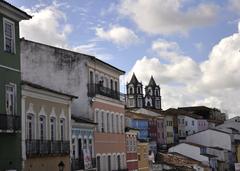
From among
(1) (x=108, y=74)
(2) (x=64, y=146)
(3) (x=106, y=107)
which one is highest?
(1) (x=108, y=74)

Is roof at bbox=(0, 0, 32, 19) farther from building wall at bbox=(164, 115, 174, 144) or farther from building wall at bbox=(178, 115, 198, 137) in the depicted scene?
building wall at bbox=(178, 115, 198, 137)

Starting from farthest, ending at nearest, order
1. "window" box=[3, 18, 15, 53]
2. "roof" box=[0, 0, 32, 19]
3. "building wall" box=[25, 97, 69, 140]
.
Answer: "building wall" box=[25, 97, 69, 140]
"window" box=[3, 18, 15, 53]
"roof" box=[0, 0, 32, 19]

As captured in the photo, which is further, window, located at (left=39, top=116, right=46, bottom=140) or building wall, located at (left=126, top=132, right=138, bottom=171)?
building wall, located at (left=126, top=132, right=138, bottom=171)

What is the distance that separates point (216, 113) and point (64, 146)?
13572 centimetres

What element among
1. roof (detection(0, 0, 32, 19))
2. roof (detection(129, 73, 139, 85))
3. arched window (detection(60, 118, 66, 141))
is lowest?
arched window (detection(60, 118, 66, 141))

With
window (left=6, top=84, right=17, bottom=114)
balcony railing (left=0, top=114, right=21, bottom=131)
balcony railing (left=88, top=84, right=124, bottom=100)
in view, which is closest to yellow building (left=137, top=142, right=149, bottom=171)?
balcony railing (left=88, top=84, right=124, bottom=100)

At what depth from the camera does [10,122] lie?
2448 centimetres

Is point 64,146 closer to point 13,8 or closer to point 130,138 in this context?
point 13,8

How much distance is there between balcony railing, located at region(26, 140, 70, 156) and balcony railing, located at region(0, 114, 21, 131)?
2.73 m

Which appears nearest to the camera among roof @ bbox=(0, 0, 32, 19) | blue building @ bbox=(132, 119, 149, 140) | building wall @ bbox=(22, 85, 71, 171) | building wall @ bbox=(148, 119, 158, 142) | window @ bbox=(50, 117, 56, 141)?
roof @ bbox=(0, 0, 32, 19)

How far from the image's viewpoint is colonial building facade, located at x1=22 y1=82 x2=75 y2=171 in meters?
27.8

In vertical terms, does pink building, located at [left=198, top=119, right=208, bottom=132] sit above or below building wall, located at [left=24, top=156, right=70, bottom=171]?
above

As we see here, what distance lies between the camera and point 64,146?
1292 inches

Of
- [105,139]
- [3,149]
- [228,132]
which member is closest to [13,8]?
[3,149]
